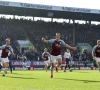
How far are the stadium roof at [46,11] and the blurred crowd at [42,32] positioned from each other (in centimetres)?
168

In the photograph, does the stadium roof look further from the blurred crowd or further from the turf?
the turf

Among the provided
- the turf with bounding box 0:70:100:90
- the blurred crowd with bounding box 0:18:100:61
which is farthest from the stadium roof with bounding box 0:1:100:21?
the turf with bounding box 0:70:100:90

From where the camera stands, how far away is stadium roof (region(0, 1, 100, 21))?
169ft

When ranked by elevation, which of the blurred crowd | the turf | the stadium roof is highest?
the stadium roof

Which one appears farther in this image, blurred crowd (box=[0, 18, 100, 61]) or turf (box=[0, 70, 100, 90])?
blurred crowd (box=[0, 18, 100, 61])

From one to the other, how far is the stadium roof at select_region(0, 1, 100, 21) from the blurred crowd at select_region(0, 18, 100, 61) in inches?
66.0

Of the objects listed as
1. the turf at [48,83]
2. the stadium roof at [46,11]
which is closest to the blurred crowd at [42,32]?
the stadium roof at [46,11]

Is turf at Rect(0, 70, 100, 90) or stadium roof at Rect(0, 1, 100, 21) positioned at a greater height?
stadium roof at Rect(0, 1, 100, 21)

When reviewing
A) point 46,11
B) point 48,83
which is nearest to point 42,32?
point 46,11

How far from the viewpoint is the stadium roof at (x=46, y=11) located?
51403 millimetres

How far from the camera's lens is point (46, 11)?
2184 inches

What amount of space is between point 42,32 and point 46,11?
13.5 feet

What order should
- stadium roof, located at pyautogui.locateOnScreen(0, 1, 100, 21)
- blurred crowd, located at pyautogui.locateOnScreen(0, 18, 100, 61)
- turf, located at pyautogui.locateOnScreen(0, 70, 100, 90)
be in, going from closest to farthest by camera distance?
turf, located at pyautogui.locateOnScreen(0, 70, 100, 90) < stadium roof, located at pyautogui.locateOnScreen(0, 1, 100, 21) < blurred crowd, located at pyautogui.locateOnScreen(0, 18, 100, 61)

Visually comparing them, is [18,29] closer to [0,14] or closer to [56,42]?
[0,14]
